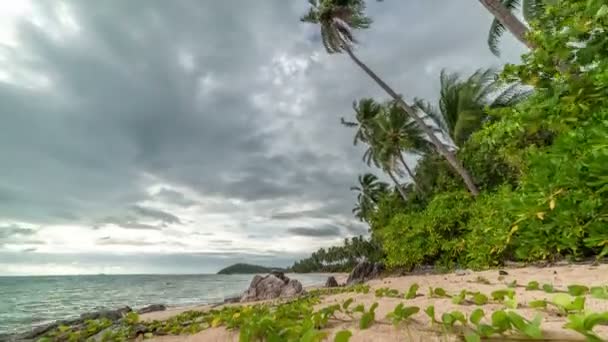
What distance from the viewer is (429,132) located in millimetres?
15234

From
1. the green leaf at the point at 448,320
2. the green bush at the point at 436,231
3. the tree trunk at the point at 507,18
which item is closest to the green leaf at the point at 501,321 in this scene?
the green leaf at the point at 448,320

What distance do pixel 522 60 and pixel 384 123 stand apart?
21242 mm

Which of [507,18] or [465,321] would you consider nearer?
[465,321]

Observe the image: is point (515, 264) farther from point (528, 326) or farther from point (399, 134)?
point (399, 134)

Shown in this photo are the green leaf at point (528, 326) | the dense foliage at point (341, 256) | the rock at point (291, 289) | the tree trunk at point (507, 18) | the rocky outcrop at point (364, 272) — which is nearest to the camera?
the green leaf at point (528, 326)

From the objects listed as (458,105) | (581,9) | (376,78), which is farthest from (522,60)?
(458,105)

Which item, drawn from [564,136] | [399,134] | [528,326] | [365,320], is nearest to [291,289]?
[365,320]

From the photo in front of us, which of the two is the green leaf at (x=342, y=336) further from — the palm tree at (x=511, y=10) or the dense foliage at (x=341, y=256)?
the dense foliage at (x=341, y=256)

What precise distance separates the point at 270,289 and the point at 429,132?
9415 millimetres

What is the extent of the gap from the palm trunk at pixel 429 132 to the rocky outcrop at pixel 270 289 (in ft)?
25.4

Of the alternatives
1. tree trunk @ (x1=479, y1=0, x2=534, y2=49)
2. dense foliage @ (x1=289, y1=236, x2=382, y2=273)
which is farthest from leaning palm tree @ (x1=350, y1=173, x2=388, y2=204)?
tree trunk @ (x1=479, y1=0, x2=534, y2=49)

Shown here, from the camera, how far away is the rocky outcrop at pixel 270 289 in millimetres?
12038

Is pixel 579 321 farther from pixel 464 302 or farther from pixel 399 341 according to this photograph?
pixel 464 302

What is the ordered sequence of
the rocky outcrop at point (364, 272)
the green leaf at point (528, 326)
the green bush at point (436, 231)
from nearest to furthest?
the green leaf at point (528, 326) < the green bush at point (436, 231) < the rocky outcrop at point (364, 272)
